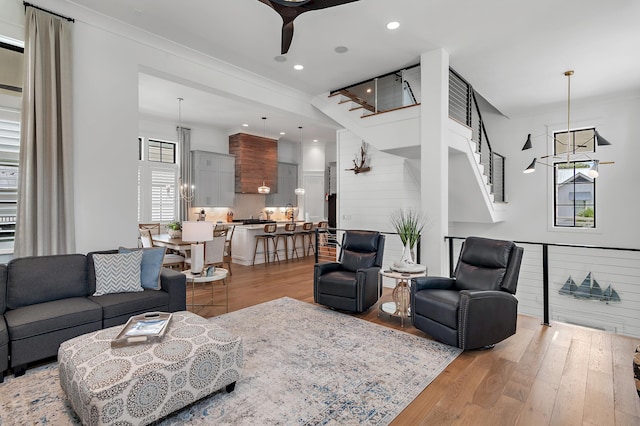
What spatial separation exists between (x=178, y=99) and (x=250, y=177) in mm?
3234

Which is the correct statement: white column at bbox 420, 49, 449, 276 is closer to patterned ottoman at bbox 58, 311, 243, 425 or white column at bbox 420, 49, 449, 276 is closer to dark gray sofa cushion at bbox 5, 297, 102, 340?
patterned ottoman at bbox 58, 311, 243, 425

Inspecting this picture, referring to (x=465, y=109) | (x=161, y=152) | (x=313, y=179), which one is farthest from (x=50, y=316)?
(x=313, y=179)

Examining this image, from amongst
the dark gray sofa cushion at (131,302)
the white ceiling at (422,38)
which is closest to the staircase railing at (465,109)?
the white ceiling at (422,38)

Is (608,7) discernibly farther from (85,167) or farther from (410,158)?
(85,167)

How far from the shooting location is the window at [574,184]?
6.76 metres

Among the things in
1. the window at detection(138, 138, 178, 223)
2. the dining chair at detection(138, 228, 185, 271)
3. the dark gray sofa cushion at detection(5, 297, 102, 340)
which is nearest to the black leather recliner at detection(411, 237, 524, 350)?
the dark gray sofa cushion at detection(5, 297, 102, 340)

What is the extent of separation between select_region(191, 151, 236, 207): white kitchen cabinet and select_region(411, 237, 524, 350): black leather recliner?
21.7 ft

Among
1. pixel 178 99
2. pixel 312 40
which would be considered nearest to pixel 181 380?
pixel 312 40

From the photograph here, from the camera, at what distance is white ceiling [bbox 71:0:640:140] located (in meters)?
3.50

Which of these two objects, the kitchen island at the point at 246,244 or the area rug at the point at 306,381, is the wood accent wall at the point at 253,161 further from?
the area rug at the point at 306,381

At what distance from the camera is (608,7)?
3439 millimetres

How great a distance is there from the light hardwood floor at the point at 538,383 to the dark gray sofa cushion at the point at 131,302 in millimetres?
2498

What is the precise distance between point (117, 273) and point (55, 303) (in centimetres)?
56

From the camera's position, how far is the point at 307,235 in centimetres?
912
